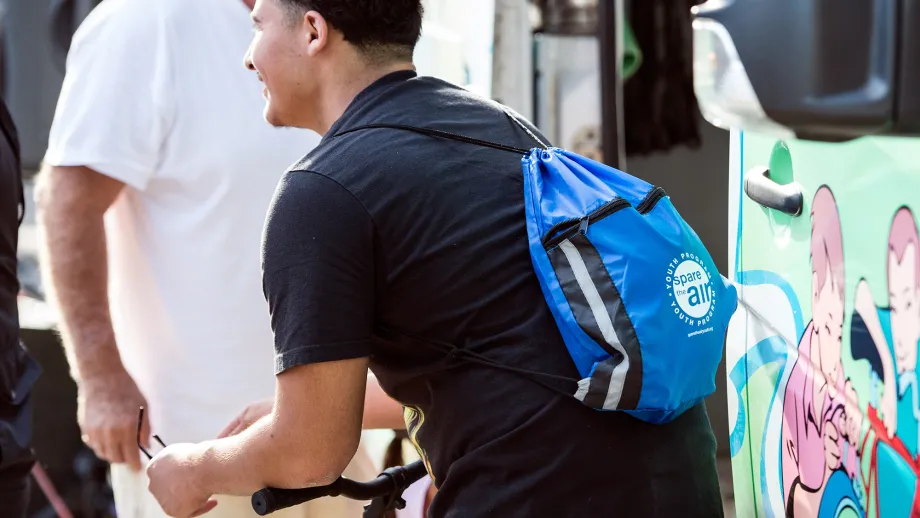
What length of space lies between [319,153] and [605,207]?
42 cm

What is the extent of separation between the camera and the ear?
1.85 meters

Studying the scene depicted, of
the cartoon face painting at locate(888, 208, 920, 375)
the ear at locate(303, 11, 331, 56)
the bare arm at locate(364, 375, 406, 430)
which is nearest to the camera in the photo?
the cartoon face painting at locate(888, 208, 920, 375)

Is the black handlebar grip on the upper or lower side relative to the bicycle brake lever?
upper

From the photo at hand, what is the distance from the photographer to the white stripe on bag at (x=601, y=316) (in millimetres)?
1627

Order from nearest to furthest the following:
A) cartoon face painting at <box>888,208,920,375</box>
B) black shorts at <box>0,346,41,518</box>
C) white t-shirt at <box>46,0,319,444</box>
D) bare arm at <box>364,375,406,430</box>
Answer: cartoon face painting at <box>888,208,920,375</box> < bare arm at <box>364,375,406,430</box> < white t-shirt at <box>46,0,319,444</box> < black shorts at <box>0,346,41,518</box>

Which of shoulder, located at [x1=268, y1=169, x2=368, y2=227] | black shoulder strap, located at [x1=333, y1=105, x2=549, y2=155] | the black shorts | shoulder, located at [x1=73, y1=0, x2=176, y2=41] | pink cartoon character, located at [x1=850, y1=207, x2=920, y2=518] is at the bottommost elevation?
the black shorts

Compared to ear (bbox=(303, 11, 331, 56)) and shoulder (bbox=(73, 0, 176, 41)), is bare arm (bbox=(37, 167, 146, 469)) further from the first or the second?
ear (bbox=(303, 11, 331, 56))

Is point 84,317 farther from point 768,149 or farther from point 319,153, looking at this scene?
point 768,149

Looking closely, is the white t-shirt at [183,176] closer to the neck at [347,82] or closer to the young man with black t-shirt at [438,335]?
the neck at [347,82]

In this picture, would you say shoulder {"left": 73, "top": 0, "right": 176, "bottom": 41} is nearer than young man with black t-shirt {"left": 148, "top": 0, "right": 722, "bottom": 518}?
No

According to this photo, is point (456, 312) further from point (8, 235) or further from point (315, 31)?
point (8, 235)

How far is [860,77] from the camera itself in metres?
1.22

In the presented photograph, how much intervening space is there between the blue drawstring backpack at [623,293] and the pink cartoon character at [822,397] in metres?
0.17

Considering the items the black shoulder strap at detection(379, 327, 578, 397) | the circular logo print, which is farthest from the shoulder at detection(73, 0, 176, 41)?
the circular logo print
